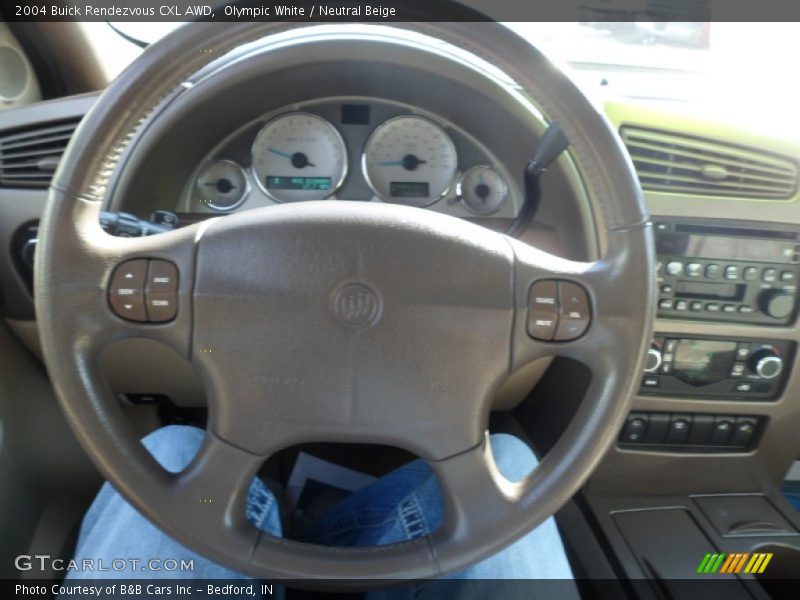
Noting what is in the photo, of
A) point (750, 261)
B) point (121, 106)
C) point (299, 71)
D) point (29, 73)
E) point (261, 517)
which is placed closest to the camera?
point (121, 106)

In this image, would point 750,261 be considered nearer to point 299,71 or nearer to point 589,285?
point 589,285

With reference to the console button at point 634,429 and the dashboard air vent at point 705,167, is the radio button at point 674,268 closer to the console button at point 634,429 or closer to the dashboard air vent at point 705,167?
the dashboard air vent at point 705,167

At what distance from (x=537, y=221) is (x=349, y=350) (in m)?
0.59

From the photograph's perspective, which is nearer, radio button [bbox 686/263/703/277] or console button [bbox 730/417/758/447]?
radio button [bbox 686/263/703/277]

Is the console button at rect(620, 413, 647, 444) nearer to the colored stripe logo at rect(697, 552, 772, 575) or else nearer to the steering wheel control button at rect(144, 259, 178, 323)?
the colored stripe logo at rect(697, 552, 772, 575)

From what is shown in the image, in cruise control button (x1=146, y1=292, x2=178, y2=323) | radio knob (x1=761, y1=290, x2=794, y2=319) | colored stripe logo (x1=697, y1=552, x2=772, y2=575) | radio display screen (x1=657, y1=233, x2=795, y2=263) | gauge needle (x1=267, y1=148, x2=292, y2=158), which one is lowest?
colored stripe logo (x1=697, y1=552, x2=772, y2=575)

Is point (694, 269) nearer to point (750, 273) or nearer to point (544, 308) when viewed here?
point (750, 273)

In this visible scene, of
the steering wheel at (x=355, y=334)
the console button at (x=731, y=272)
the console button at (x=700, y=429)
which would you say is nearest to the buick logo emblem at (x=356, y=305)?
the steering wheel at (x=355, y=334)

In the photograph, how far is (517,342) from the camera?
0.77 meters

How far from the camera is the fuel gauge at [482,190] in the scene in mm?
1271

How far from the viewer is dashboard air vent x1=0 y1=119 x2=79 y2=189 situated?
118 cm

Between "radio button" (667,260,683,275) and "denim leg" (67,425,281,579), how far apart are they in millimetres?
791

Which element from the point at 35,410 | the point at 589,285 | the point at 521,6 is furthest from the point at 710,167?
the point at 35,410

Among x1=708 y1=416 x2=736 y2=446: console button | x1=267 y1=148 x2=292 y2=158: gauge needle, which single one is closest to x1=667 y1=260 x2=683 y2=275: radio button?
x1=708 y1=416 x2=736 y2=446: console button
